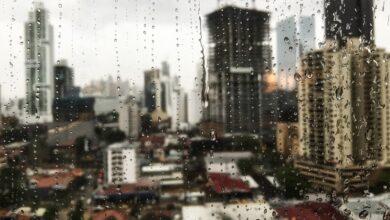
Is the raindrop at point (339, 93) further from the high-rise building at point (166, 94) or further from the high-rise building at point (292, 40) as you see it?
the high-rise building at point (166, 94)

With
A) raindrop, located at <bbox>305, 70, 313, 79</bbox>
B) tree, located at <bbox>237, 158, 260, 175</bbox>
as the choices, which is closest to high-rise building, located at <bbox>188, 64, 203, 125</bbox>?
tree, located at <bbox>237, 158, 260, 175</bbox>

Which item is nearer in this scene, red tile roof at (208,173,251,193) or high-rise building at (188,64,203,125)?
red tile roof at (208,173,251,193)

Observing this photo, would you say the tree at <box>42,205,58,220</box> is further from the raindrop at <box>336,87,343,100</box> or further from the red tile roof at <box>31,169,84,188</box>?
the raindrop at <box>336,87,343,100</box>

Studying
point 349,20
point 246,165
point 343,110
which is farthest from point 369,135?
point 246,165

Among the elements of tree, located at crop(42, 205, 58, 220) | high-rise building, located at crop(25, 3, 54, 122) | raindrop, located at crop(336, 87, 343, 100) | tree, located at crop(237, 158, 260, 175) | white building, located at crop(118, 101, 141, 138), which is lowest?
tree, located at crop(42, 205, 58, 220)

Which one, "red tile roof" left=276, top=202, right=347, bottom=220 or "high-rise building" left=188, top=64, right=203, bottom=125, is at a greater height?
"high-rise building" left=188, top=64, right=203, bottom=125

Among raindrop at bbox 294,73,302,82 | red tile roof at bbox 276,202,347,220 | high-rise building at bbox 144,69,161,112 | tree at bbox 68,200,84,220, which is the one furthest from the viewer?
high-rise building at bbox 144,69,161,112

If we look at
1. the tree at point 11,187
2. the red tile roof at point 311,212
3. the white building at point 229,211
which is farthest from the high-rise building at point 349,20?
the tree at point 11,187

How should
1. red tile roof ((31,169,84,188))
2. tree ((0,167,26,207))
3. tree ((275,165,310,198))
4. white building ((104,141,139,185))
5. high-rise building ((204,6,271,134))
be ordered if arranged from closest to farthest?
tree ((275,165,310,198)) → tree ((0,167,26,207)) → high-rise building ((204,6,271,134)) → red tile roof ((31,169,84,188)) → white building ((104,141,139,185))
